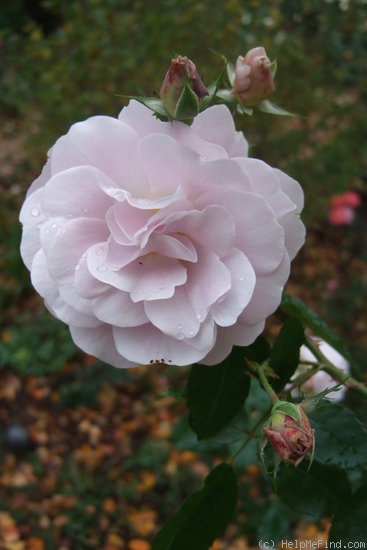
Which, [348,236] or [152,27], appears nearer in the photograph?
[152,27]

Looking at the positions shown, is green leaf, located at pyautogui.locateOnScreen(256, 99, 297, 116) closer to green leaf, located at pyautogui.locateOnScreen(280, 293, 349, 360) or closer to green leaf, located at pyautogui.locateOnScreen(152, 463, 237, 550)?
green leaf, located at pyautogui.locateOnScreen(280, 293, 349, 360)

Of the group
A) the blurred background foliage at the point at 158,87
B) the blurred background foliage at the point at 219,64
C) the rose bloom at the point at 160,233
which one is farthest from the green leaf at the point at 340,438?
the blurred background foliage at the point at 219,64

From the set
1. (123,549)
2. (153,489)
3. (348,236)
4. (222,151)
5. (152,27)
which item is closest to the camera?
(222,151)

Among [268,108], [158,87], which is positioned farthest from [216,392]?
[158,87]

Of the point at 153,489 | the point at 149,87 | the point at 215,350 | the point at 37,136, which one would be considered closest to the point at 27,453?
the point at 153,489

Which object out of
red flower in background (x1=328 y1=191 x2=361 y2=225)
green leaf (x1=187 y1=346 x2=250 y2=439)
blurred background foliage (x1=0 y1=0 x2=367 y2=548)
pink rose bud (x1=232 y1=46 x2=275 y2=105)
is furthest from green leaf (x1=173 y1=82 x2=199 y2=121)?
red flower in background (x1=328 y1=191 x2=361 y2=225)

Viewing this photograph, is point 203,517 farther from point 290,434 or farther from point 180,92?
point 180,92

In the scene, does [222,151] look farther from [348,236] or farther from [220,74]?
[348,236]
